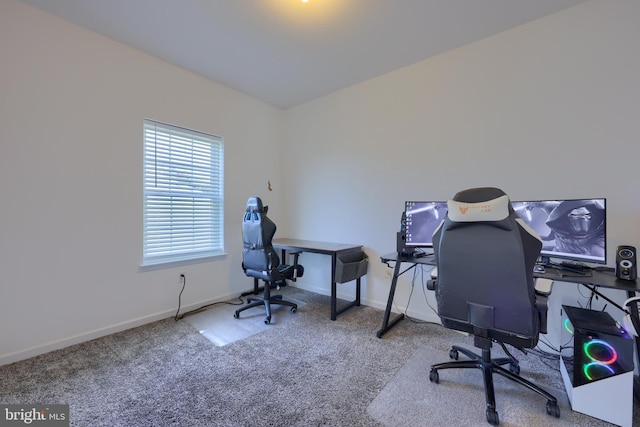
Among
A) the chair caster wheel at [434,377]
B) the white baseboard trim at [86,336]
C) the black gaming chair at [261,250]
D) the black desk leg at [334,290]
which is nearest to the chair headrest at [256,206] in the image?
the black gaming chair at [261,250]

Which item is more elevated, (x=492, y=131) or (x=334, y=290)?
(x=492, y=131)

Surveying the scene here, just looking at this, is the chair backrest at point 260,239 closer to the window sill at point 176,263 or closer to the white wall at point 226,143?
the window sill at point 176,263

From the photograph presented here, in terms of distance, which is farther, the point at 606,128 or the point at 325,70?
the point at 325,70

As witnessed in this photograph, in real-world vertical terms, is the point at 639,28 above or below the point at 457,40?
below

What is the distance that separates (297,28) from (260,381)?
284 centimetres

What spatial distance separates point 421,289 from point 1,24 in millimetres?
4209

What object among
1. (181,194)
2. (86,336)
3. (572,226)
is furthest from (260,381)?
(572,226)

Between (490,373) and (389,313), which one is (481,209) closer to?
(490,373)

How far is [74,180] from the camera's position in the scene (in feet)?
7.41

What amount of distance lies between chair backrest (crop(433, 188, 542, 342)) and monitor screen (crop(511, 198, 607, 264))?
783 millimetres

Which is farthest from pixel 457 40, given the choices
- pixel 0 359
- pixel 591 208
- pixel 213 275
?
pixel 0 359

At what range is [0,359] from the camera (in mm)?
1938

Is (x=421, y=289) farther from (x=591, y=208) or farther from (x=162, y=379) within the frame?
(x=162, y=379)

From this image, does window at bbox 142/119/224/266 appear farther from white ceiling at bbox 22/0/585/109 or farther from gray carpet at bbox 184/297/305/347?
white ceiling at bbox 22/0/585/109
